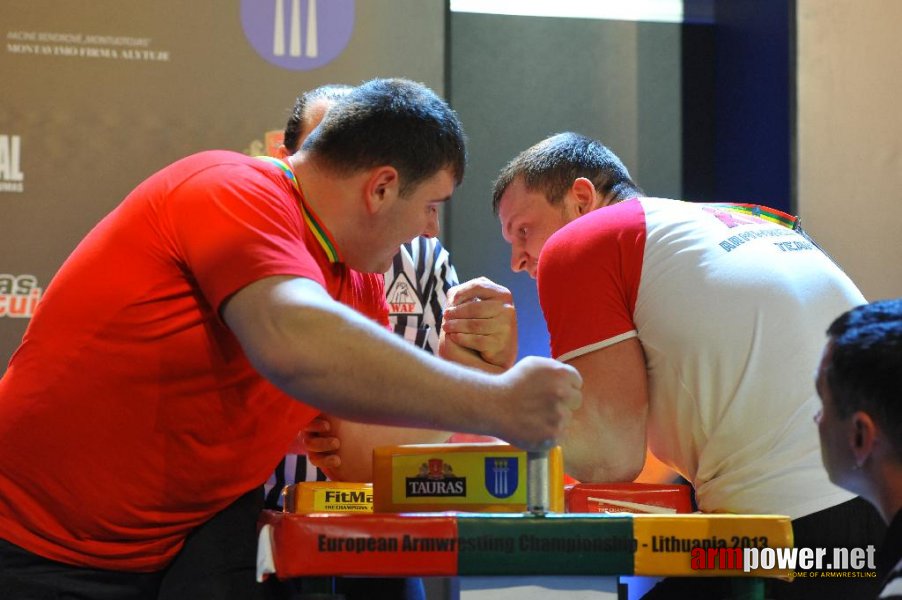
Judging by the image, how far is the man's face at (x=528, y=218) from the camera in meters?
2.30

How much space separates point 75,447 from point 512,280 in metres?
2.27

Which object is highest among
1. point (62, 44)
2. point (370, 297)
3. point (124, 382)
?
point (62, 44)

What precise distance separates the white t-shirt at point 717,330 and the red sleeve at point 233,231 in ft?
1.66

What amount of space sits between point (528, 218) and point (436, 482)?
103 cm

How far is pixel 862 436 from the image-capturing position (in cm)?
136

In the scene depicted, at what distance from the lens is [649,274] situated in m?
1.70

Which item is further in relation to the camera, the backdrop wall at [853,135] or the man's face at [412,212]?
the backdrop wall at [853,135]

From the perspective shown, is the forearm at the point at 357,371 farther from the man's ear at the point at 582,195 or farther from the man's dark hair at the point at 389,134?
the man's ear at the point at 582,195

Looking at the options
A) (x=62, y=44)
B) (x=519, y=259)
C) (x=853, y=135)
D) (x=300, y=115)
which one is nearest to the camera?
(x=519, y=259)

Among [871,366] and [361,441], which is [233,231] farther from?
[871,366]

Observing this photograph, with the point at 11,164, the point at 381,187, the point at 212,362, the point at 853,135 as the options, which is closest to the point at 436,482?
the point at 212,362

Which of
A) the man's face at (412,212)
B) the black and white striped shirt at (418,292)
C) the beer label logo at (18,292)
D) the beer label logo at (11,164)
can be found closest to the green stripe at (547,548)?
the man's face at (412,212)

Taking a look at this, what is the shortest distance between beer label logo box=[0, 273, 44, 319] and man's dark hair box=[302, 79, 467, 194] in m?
1.58

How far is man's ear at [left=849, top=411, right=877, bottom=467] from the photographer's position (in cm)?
135
